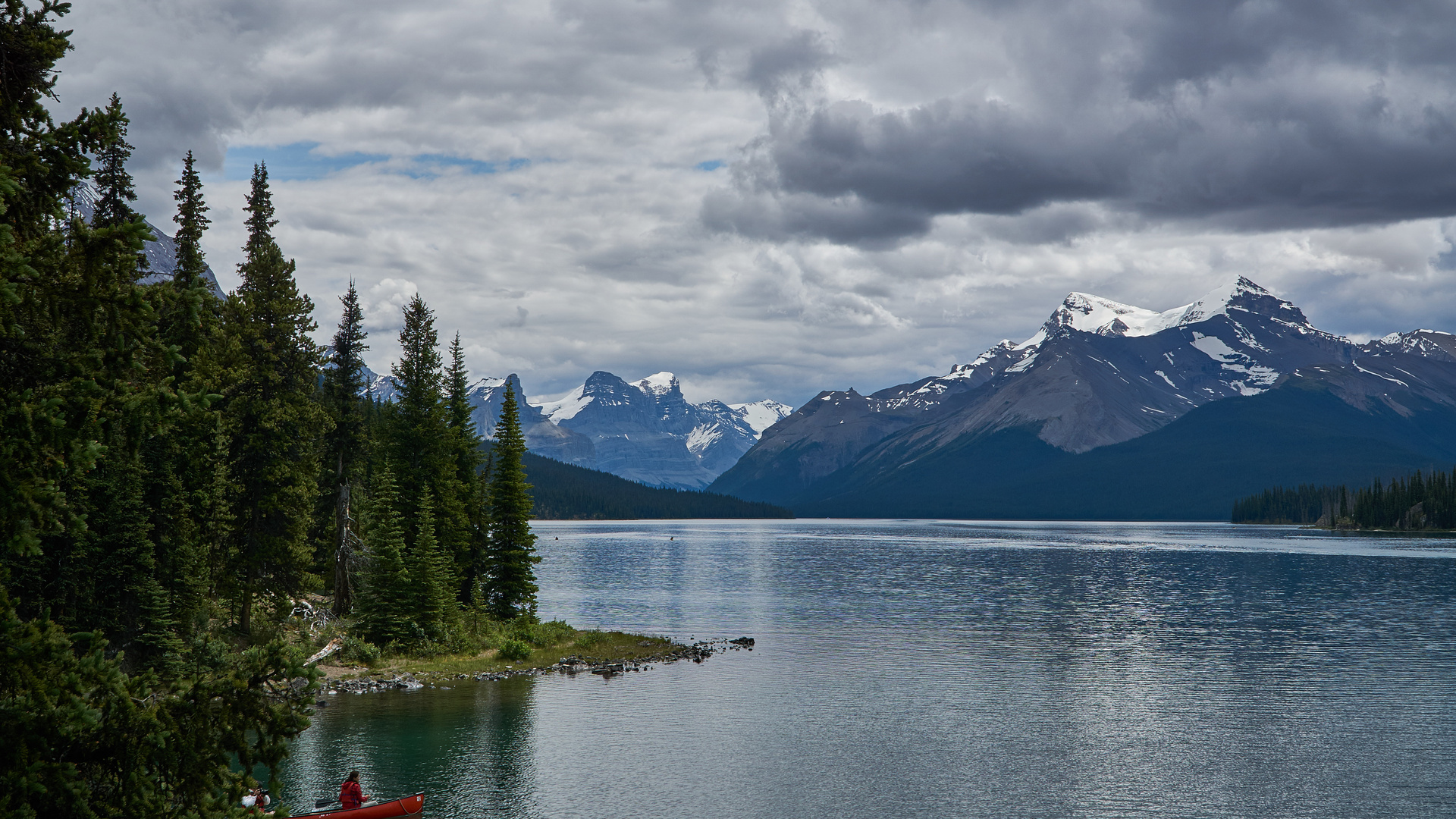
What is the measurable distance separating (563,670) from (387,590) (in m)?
12.1

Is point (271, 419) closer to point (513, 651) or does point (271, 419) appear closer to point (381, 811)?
point (513, 651)

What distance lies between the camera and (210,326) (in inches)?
898

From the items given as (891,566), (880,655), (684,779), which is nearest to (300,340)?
(684,779)

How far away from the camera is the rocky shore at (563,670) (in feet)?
186

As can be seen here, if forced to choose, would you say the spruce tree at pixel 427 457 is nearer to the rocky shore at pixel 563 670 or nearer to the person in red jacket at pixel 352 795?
the rocky shore at pixel 563 670

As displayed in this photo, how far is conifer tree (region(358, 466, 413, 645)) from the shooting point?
211ft

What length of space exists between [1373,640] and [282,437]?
7722 cm

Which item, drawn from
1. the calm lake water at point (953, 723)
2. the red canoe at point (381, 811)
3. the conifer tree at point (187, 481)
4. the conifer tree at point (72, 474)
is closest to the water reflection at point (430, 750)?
the calm lake water at point (953, 723)

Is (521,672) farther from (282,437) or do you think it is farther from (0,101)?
(0,101)

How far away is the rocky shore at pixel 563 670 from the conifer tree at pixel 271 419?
734cm

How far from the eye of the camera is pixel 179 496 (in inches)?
1922

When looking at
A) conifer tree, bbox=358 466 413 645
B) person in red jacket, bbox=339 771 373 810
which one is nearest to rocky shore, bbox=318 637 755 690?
conifer tree, bbox=358 466 413 645

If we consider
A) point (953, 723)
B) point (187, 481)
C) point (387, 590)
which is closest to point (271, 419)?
point (187, 481)

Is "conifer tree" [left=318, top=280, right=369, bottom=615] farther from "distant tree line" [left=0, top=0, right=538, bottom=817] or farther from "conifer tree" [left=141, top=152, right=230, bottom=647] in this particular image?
"conifer tree" [left=141, top=152, right=230, bottom=647]
